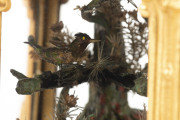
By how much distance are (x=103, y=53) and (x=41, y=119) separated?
0.17 metres

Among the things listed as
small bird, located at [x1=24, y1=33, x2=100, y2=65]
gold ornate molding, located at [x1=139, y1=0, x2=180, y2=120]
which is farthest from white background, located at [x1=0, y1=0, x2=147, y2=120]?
gold ornate molding, located at [x1=139, y1=0, x2=180, y2=120]

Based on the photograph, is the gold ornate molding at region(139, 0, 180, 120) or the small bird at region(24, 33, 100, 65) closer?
the gold ornate molding at region(139, 0, 180, 120)

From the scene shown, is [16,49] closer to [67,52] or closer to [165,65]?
[67,52]

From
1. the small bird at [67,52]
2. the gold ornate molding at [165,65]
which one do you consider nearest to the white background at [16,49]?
the small bird at [67,52]

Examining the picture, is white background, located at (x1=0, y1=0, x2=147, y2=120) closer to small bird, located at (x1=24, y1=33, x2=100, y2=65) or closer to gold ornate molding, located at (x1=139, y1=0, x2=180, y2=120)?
small bird, located at (x1=24, y1=33, x2=100, y2=65)

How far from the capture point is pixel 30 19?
705mm

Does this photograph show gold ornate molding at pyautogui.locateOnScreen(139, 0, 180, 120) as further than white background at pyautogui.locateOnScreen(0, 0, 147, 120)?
No

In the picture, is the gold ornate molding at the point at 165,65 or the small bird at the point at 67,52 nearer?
the gold ornate molding at the point at 165,65

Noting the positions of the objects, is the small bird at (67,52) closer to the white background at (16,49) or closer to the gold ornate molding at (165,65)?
the white background at (16,49)

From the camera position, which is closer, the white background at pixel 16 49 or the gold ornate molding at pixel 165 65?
the gold ornate molding at pixel 165 65

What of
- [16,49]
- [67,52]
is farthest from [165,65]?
[16,49]

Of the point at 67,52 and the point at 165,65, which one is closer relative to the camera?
the point at 165,65

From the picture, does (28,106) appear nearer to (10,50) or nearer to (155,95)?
(10,50)

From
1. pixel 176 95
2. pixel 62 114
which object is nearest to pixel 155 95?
pixel 176 95
